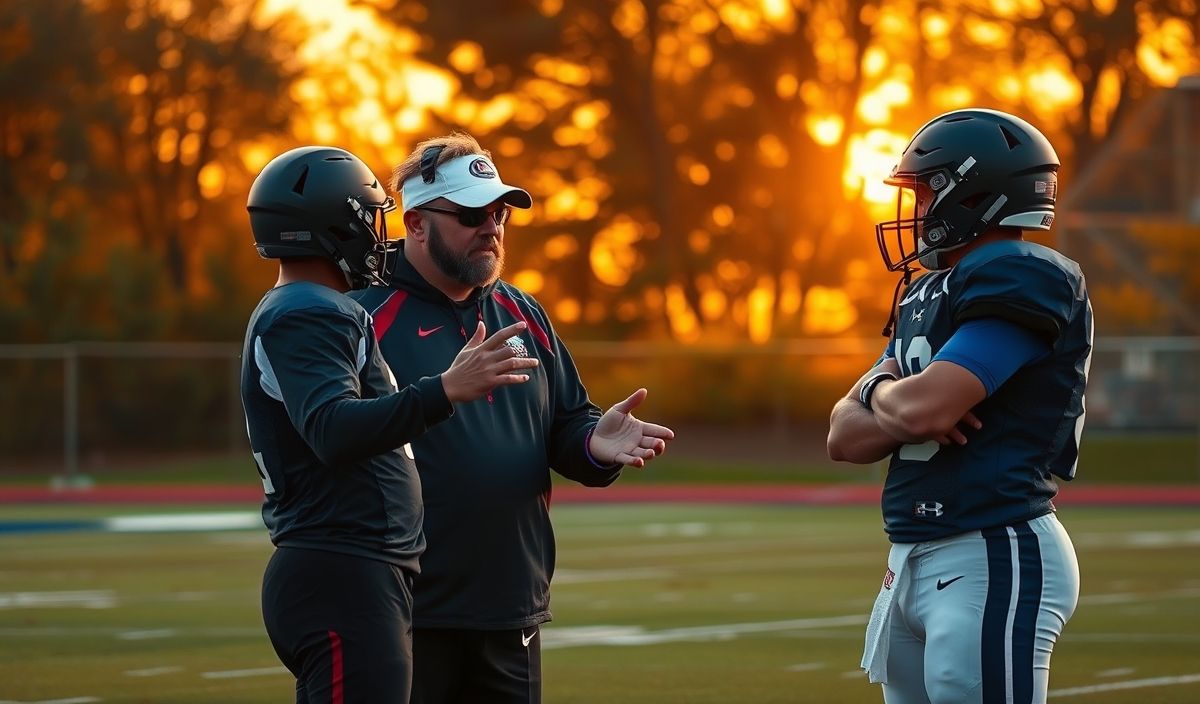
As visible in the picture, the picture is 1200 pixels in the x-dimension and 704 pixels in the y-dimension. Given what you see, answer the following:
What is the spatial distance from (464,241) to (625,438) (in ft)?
2.54

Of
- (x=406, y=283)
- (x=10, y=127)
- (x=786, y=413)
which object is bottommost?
(x=786, y=413)

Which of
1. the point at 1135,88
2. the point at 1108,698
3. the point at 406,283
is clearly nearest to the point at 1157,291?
the point at 1135,88

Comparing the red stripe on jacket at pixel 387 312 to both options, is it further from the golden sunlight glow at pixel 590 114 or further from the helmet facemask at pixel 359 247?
the golden sunlight glow at pixel 590 114

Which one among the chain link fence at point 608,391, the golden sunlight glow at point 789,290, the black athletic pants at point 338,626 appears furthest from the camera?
the golden sunlight glow at point 789,290

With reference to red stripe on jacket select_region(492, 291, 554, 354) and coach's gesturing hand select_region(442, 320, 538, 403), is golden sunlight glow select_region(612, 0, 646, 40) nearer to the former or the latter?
red stripe on jacket select_region(492, 291, 554, 354)

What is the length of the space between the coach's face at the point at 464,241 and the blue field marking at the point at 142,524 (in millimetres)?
15073

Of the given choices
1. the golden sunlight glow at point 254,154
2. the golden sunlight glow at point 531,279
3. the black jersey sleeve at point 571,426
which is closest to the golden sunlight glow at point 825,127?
the golden sunlight glow at point 531,279

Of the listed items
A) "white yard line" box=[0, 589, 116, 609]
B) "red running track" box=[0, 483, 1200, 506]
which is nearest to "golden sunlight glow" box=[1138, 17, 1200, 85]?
"red running track" box=[0, 483, 1200, 506]

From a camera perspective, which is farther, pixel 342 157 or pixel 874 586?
pixel 874 586

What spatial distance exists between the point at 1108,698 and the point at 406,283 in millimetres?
4855

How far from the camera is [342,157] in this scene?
17.5 feet

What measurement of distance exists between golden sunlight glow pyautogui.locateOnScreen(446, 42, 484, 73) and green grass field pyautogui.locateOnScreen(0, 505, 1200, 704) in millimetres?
20927

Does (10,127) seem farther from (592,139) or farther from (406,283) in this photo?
(406,283)

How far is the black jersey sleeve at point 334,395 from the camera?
4.74m
